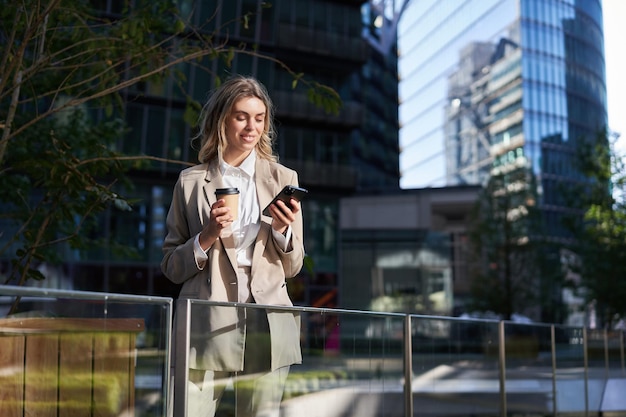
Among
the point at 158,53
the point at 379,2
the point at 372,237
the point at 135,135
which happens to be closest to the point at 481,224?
the point at 372,237

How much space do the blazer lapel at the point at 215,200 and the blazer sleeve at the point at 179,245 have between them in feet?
0.30

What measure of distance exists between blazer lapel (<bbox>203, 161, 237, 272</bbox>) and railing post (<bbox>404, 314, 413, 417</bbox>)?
2312 mm

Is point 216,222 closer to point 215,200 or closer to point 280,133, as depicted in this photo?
point 215,200

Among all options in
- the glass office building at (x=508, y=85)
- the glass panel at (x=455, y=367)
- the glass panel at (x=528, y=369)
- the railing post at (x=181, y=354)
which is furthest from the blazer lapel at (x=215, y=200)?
the glass office building at (x=508, y=85)

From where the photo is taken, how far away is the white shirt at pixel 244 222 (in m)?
3.04

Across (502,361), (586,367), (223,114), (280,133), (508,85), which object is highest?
(508,85)

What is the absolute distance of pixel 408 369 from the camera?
5.26 m

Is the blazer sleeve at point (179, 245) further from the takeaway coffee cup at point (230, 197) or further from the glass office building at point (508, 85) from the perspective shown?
the glass office building at point (508, 85)

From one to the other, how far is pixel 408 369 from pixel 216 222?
9.02 ft

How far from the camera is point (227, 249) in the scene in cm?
298

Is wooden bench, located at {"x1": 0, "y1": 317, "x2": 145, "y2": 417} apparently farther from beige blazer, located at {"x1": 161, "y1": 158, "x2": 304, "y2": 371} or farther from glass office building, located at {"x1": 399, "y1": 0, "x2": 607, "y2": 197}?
glass office building, located at {"x1": 399, "y1": 0, "x2": 607, "y2": 197}

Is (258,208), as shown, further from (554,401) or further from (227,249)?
(554,401)

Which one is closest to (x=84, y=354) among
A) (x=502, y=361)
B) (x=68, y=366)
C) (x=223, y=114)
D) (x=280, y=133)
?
(x=68, y=366)

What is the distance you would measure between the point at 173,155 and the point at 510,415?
74.5ft
